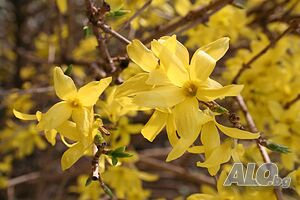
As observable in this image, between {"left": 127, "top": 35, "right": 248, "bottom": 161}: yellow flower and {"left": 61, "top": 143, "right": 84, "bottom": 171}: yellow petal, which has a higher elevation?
{"left": 127, "top": 35, "right": 248, "bottom": 161}: yellow flower

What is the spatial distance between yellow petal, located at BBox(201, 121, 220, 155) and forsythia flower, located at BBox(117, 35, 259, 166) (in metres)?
0.03

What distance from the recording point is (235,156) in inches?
54.9

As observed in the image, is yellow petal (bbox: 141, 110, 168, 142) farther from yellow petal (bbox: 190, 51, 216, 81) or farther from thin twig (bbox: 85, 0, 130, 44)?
thin twig (bbox: 85, 0, 130, 44)

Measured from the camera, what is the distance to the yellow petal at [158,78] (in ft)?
4.05

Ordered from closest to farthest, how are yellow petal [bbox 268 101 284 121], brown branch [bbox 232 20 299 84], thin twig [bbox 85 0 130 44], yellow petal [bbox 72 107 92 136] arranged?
yellow petal [bbox 72 107 92 136], thin twig [bbox 85 0 130 44], brown branch [bbox 232 20 299 84], yellow petal [bbox 268 101 284 121]

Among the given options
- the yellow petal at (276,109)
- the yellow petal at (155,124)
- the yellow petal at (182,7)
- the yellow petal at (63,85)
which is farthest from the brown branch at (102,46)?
the yellow petal at (182,7)

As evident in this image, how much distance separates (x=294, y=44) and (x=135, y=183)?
1.11 meters

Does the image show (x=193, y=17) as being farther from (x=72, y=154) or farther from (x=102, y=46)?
(x=72, y=154)

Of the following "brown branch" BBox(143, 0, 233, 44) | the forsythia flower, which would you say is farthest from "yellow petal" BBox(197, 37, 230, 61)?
"brown branch" BBox(143, 0, 233, 44)

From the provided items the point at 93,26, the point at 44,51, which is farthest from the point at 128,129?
the point at 44,51

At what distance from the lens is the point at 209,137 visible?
1328mm

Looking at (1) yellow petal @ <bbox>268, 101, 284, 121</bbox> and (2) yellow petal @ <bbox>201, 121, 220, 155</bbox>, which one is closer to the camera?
(2) yellow petal @ <bbox>201, 121, 220, 155</bbox>

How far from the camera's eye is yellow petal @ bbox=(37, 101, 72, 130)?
4.28ft

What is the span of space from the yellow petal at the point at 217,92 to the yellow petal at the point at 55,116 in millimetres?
335
